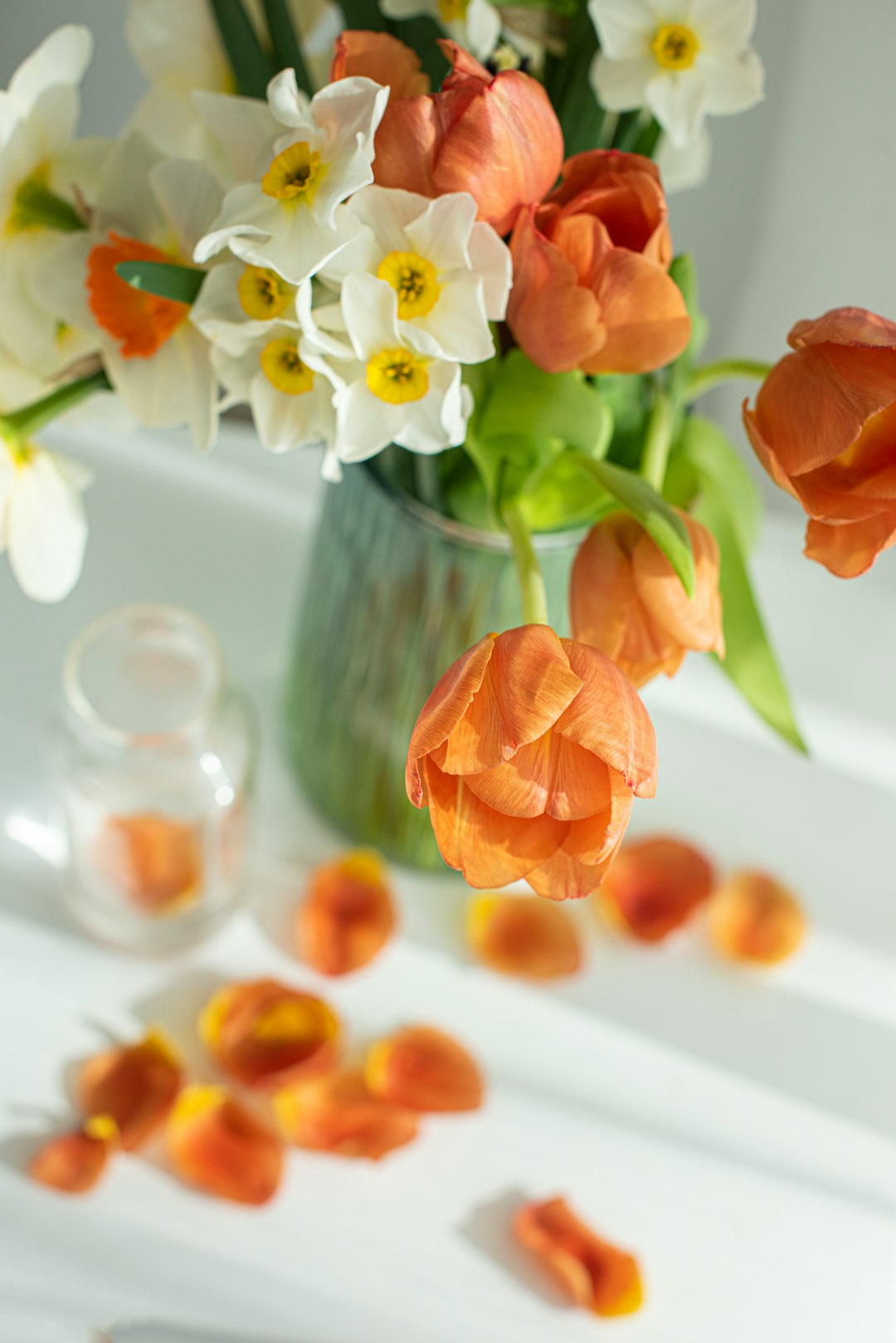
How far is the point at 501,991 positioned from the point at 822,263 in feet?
1.33

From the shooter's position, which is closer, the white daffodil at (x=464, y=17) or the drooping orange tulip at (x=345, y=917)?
the white daffodil at (x=464, y=17)

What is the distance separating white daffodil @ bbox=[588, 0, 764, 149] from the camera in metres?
0.39

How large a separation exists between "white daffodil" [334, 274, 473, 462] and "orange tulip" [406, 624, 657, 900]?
83mm

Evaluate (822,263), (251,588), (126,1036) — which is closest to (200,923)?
(126,1036)

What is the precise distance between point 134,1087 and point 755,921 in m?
0.29

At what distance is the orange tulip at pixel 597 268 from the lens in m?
0.33

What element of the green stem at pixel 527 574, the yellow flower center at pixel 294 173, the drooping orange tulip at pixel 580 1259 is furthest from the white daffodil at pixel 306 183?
the drooping orange tulip at pixel 580 1259

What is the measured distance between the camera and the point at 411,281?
35cm

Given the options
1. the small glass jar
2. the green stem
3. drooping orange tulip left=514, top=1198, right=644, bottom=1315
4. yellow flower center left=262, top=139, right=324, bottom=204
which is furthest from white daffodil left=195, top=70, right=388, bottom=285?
drooping orange tulip left=514, top=1198, right=644, bottom=1315

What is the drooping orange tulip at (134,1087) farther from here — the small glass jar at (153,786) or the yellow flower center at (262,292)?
the yellow flower center at (262,292)

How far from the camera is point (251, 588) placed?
72 centimetres

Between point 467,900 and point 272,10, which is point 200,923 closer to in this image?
point 467,900

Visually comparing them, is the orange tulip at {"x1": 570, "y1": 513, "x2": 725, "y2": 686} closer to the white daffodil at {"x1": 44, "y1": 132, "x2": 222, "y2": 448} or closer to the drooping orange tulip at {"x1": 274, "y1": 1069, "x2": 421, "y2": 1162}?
the white daffodil at {"x1": 44, "y1": 132, "x2": 222, "y2": 448}

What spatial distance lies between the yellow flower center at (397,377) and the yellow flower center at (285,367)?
0.03m
